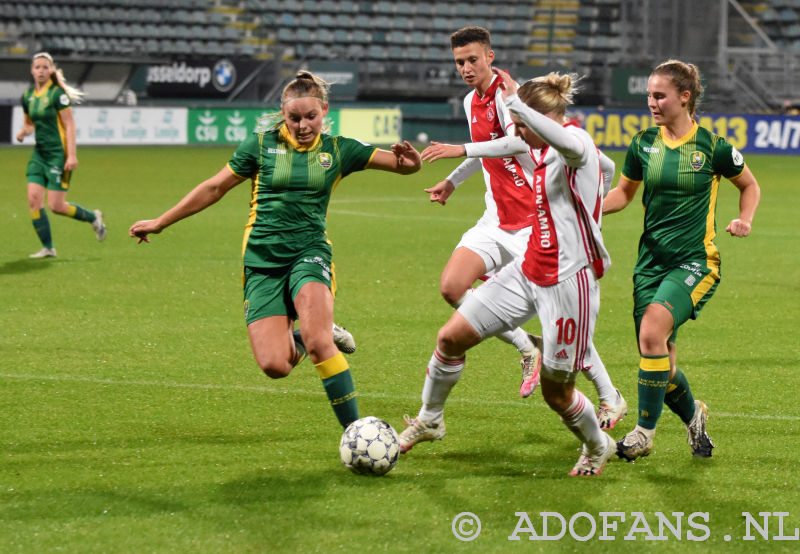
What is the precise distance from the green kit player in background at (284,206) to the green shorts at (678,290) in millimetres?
1264

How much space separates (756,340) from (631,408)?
2356 mm

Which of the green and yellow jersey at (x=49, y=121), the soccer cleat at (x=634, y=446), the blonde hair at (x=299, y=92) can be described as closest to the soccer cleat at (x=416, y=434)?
the soccer cleat at (x=634, y=446)

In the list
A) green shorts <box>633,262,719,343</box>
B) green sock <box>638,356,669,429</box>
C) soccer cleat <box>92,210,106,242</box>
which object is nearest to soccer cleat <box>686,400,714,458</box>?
green sock <box>638,356,669,429</box>

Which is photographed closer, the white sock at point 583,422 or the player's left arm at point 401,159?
the white sock at point 583,422

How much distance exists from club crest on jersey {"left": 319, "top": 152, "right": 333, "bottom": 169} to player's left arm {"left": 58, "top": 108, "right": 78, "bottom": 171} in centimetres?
688

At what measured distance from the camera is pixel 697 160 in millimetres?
5434

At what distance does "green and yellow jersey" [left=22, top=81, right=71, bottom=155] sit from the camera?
39.7 ft

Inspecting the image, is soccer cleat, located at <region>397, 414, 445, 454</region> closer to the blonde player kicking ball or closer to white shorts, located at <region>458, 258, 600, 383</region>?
white shorts, located at <region>458, 258, 600, 383</region>

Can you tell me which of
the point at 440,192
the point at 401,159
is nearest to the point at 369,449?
the point at 401,159

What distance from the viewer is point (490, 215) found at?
6.68 m

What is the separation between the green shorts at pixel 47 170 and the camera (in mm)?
12125

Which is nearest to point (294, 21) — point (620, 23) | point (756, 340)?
point (620, 23)

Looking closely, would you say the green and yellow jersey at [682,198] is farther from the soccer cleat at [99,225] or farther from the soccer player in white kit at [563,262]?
the soccer cleat at [99,225]

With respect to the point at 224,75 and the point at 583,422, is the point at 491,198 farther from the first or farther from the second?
the point at 224,75
